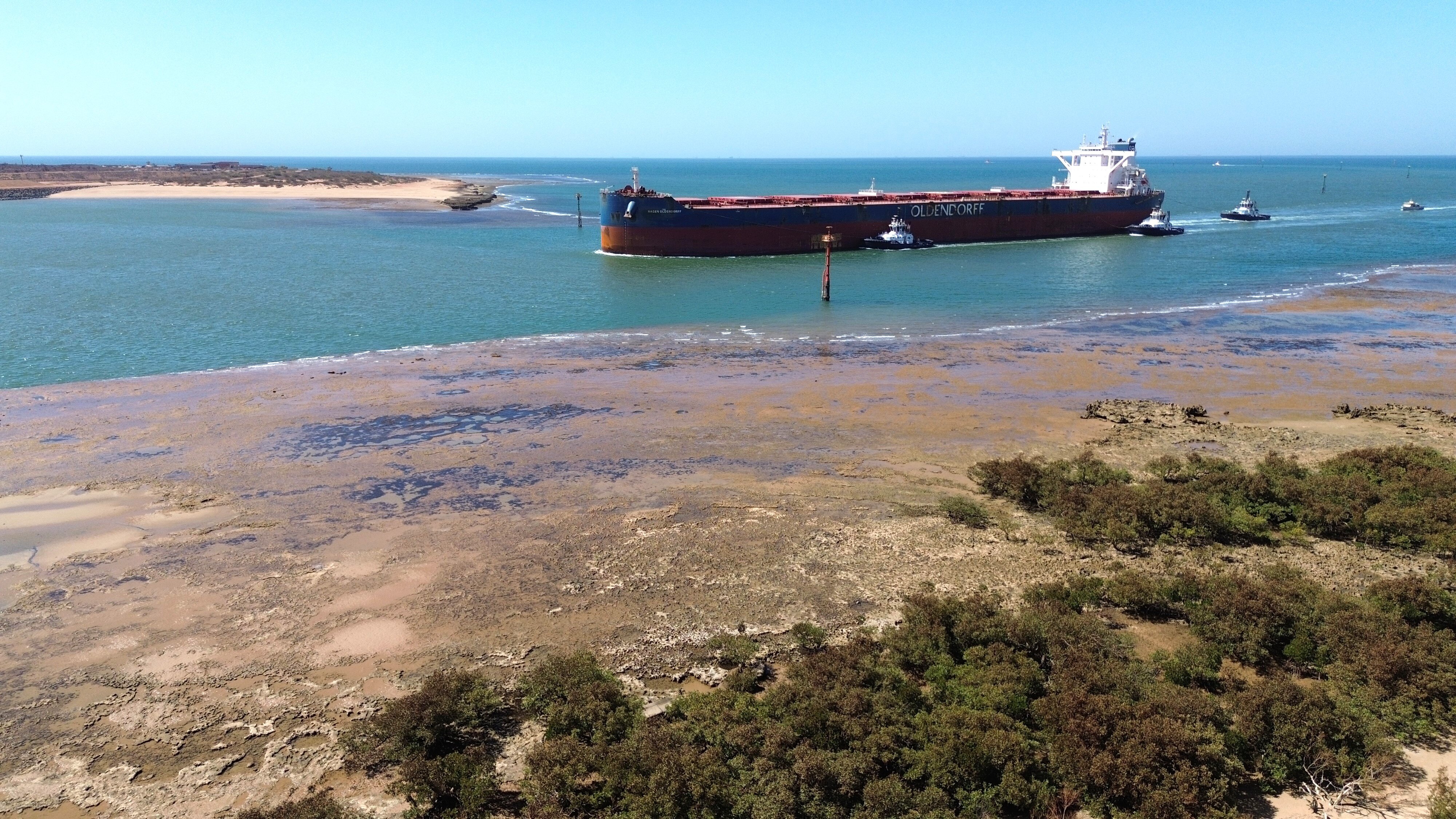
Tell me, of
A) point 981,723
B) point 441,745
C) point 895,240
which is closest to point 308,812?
point 441,745

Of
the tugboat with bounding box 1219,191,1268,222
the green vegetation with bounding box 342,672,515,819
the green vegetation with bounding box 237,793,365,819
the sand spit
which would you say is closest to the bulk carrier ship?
the tugboat with bounding box 1219,191,1268,222

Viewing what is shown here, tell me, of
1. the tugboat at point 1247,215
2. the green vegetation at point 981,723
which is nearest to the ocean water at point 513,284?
the tugboat at point 1247,215

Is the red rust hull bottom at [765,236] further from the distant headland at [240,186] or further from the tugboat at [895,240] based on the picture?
the distant headland at [240,186]

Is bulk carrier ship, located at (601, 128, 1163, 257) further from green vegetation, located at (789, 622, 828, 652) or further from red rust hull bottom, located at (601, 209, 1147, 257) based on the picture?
green vegetation, located at (789, 622, 828, 652)

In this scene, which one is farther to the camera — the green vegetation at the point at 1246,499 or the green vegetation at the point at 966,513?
the green vegetation at the point at 966,513

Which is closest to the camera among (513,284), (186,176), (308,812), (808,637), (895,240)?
(308,812)

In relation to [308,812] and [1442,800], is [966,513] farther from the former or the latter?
[308,812]

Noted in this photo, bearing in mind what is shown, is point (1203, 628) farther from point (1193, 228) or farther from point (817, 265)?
point (1193, 228)

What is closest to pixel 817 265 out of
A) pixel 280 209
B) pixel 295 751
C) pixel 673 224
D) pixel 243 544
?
pixel 673 224
